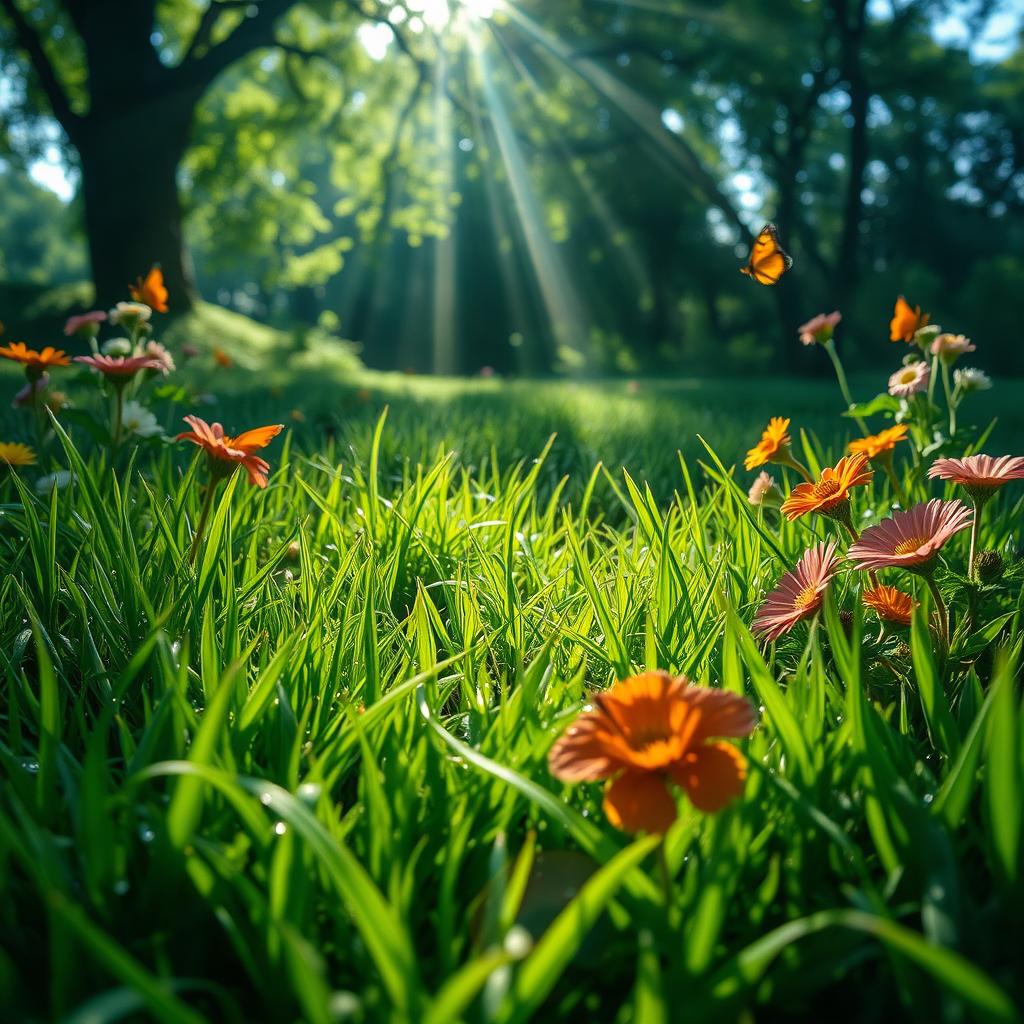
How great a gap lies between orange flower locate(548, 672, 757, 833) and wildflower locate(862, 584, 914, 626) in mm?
517

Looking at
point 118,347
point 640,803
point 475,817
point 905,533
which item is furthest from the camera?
point 118,347

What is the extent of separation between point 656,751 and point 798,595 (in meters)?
0.49

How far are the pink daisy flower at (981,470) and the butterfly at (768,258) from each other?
0.37m

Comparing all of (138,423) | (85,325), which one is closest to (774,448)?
(138,423)

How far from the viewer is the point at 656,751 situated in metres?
0.60

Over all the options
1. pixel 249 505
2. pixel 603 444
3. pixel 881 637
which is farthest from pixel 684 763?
pixel 603 444

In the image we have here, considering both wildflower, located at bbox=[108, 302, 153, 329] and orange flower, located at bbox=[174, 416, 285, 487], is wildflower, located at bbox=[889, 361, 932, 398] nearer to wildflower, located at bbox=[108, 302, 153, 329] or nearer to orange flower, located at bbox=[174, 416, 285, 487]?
orange flower, located at bbox=[174, 416, 285, 487]

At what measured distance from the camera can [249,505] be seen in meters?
1.61

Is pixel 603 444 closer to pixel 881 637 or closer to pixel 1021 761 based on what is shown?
pixel 881 637

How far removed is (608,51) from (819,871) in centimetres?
1262

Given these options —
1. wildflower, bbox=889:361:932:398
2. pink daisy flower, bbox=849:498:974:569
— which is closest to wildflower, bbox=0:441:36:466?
pink daisy flower, bbox=849:498:974:569

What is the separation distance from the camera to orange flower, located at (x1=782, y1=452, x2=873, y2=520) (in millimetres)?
1066

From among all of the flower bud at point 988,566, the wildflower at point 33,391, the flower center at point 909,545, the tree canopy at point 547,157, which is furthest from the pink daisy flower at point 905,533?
the tree canopy at point 547,157

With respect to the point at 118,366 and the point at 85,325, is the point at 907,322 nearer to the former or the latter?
the point at 118,366
